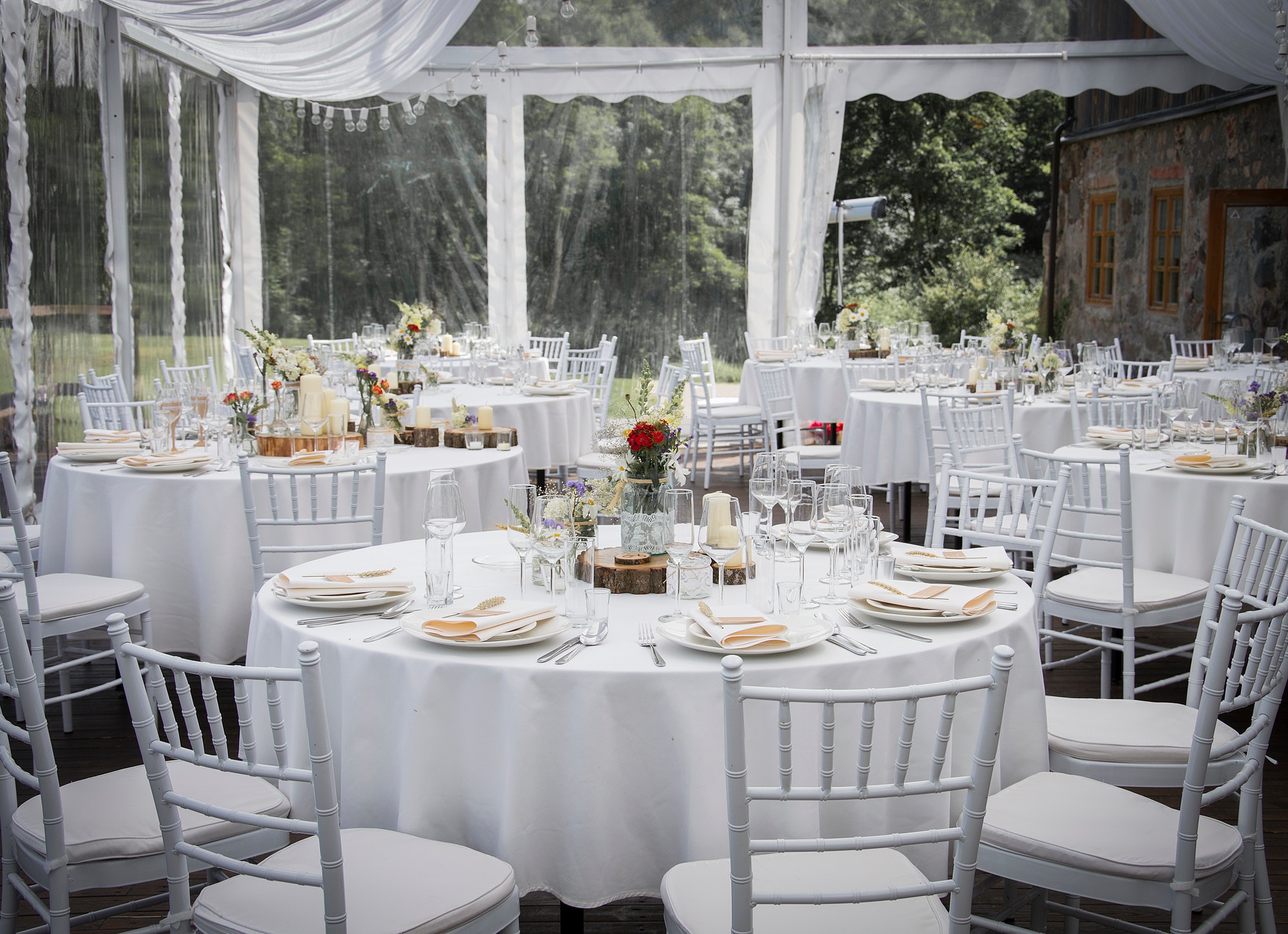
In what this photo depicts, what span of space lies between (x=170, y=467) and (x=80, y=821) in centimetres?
219

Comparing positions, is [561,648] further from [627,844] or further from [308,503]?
[308,503]

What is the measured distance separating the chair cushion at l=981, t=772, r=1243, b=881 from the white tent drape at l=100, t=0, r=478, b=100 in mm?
5286

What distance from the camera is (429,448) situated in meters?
4.97

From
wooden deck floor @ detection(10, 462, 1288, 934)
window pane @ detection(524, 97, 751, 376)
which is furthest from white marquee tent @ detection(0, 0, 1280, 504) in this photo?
wooden deck floor @ detection(10, 462, 1288, 934)

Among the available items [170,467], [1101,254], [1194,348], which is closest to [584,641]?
[170,467]

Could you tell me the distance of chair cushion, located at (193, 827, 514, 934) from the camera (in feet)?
6.31

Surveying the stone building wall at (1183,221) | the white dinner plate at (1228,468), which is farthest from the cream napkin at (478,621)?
the stone building wall at (1183,221)

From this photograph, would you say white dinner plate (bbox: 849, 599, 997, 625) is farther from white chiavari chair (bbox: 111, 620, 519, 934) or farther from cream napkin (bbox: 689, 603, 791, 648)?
white chiavari chair (bbox: 111, 620, 519, 934)

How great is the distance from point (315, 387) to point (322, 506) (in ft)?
1.99

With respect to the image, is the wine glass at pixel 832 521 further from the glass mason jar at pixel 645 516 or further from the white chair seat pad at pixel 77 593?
the white chair seat pad at pixel 77 593

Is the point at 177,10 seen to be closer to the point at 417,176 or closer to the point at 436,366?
the point at 436,366

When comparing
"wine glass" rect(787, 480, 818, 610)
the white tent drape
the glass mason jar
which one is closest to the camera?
"wine glass" rect(787, 480, 818, 610)

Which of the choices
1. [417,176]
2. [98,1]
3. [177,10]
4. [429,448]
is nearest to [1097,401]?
[429,448]

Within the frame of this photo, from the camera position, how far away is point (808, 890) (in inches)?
77.8
